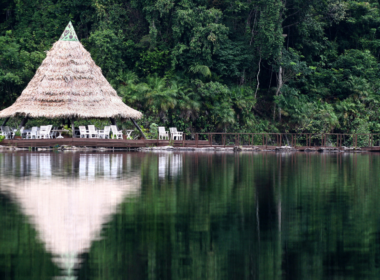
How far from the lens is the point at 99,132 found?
31359mm

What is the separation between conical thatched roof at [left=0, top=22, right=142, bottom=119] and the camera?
2978cm

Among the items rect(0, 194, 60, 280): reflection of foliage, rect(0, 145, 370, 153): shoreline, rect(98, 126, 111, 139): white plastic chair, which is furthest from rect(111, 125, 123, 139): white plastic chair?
rect(0, 194, 60, 280): reflection of foliage

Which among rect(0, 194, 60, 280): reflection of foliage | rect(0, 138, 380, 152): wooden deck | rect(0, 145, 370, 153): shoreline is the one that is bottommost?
rect(0, 194, 60, 280): reflection of foliage

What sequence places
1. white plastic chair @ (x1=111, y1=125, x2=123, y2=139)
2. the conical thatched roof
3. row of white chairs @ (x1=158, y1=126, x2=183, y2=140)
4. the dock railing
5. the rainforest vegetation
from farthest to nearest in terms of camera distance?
the rainforest vegetation → the dock railing → row of white chairs @ (x1=158, y1=126, x2=183, y2=140) → white plastic chair @ (x1=111, y1=125, x2=123, y2=139) → the conical thatched roof

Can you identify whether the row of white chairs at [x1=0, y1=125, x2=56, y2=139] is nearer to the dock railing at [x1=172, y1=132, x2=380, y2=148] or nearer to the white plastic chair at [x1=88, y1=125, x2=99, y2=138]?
the white plastic chair at [x1=88, y1=125, x2=99, y2=138]

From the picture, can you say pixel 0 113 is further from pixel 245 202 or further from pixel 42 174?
pixel 245 202

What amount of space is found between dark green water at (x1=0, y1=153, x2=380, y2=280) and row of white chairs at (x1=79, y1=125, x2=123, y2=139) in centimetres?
1459

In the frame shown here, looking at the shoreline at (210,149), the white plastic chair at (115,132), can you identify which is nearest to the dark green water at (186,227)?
the shoreline at (210,149)

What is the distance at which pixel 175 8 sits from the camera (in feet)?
117

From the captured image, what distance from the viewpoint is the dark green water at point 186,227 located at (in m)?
7.04

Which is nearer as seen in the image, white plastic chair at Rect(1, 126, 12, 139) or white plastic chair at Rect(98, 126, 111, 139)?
white plastic chair at Rect(1, 126, 12, 139)

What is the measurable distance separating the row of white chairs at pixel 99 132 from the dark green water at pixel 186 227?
14592 mm

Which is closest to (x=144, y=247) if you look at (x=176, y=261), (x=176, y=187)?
(x=176, y=261)

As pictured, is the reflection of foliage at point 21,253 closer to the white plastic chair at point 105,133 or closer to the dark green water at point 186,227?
the dark green water at point 186,227
